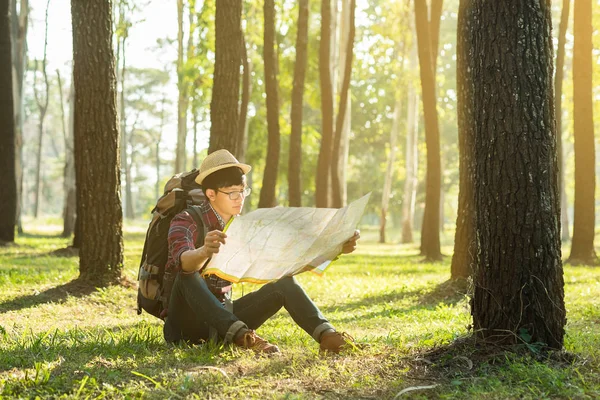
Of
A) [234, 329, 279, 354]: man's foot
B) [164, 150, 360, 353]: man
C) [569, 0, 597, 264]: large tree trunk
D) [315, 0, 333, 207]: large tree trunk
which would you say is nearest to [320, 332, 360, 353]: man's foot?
[164, 150, 360, 353]: man

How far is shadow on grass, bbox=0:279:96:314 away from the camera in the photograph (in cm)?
926

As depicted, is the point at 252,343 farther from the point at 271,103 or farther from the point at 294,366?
the point at 271,103

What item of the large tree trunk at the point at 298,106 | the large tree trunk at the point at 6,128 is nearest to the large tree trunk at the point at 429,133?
the large tree trunk at the point at 298,106

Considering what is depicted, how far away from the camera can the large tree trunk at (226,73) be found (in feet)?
38.7

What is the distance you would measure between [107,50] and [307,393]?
23.1ft

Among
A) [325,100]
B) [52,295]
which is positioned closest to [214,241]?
[52,295]

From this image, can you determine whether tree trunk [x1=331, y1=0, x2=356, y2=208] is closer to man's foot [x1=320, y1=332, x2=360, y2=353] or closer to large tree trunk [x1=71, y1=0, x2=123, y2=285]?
large tree trunk [x1=71, y1=0, x2=123, y2=285]

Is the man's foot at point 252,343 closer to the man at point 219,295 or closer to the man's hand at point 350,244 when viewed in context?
the man at point 219,295

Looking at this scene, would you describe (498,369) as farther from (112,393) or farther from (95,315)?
(95,315)

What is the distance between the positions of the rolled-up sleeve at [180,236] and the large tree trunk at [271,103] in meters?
14.2

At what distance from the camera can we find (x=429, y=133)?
18469mm

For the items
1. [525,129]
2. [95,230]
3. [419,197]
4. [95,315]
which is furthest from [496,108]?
[419,197]

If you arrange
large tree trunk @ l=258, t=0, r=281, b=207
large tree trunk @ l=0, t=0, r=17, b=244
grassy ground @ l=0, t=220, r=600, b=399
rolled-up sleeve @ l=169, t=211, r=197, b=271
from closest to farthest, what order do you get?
grassy ground @ l=0, t=220, r=600, b=399
rolled-up sleeve @ l=169, t=211, r=197, b=271
large tree trunk @ l=0, t=0, r=17, b=244
large tree trunk @ l=258, t=0, r=281, b=207

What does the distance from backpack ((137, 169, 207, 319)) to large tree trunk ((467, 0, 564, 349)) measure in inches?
83.6
